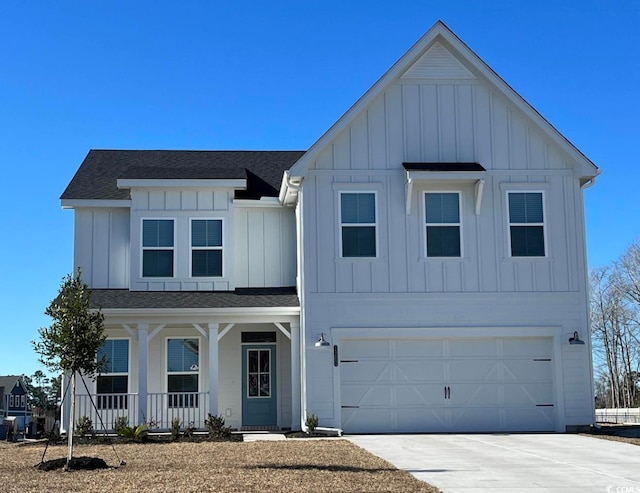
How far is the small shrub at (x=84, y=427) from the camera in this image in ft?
65.0

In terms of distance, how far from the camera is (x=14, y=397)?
7538 centimetres

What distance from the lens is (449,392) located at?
20.7 m

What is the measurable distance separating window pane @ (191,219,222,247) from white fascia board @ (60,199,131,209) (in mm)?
1822

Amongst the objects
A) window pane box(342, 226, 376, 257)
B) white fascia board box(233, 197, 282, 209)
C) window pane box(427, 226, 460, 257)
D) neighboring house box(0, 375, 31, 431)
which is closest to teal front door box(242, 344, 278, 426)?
white fascia board box(233, 197, 282, 209)

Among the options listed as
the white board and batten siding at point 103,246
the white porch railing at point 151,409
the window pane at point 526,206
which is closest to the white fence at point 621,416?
the window pane at point 526,206

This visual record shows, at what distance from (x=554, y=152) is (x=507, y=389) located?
18.7ft

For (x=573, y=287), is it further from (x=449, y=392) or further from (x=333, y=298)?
(x=333, y=298)

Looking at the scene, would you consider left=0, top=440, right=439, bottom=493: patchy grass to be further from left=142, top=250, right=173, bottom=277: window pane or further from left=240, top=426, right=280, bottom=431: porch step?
left=142, top=250, right=173, bottom=277: window pane

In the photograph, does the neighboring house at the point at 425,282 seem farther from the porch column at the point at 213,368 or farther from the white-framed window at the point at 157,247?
the white-framed window at the point at 157,247

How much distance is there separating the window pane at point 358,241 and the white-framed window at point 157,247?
469 cm

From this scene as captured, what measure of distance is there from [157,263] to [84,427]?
4.64 meters

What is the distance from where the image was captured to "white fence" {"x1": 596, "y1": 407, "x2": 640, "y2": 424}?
33344 mm

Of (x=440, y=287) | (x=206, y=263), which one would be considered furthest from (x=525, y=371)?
(x=206, y=263)

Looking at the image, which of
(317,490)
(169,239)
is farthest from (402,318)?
(317,490)
